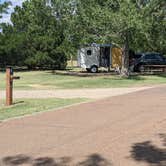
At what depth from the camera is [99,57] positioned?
4169 cm

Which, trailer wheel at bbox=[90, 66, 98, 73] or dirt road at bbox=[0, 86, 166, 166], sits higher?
trailer wheel at bbox=[90, 66, 98, 73]

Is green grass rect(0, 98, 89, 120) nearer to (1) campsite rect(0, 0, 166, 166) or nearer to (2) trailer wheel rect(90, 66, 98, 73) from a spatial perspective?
(1) campsite rect(0, 0, 166, 166)

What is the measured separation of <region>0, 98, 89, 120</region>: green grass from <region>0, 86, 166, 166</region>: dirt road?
2.21ft

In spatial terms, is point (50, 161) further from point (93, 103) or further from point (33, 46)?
point (33, 46)

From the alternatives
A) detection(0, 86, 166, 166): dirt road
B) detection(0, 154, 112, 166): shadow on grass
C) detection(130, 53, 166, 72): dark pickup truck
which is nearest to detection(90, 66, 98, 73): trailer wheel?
detection(130, 53, 166, 72): dark pickup truck

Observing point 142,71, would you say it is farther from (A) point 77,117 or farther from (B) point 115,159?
(B) point 115,159

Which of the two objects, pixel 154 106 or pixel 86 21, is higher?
pixel 86 21

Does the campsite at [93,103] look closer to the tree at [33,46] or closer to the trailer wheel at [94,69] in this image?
the trailer wheel at [94,69]

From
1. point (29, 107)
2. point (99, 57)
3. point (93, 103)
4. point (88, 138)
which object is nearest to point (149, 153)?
point (88, 138)

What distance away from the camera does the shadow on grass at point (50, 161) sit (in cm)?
736

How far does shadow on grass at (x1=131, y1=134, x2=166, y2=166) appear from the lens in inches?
295

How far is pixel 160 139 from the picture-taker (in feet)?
30.3

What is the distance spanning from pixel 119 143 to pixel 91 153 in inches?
37.8

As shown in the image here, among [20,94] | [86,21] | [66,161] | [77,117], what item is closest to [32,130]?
[77,117]
